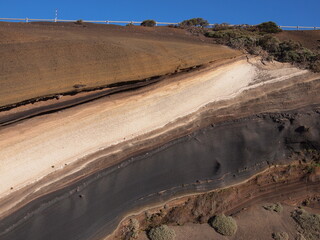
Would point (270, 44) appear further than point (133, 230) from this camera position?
Yes

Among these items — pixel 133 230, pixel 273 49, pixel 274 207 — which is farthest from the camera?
pixel 273 49

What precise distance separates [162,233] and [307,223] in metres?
5.65

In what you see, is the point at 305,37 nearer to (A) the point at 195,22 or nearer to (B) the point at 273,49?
(B) the point at 273,49

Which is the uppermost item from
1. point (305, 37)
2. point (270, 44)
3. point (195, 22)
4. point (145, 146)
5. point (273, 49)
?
point (195, 22)

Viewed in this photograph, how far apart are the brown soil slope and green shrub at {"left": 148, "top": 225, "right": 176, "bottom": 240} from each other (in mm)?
5039

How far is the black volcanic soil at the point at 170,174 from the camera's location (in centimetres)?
895

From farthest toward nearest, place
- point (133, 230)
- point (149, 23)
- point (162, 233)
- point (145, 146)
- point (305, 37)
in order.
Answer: point (149, 23) → point (305, 37) → point (145, 146) → point (162, 233) → point (133, 230)

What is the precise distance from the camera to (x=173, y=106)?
11148mm

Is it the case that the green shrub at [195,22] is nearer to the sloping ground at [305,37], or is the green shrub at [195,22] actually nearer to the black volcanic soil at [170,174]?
the sloping ground at [305,37]

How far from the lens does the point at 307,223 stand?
11359mm

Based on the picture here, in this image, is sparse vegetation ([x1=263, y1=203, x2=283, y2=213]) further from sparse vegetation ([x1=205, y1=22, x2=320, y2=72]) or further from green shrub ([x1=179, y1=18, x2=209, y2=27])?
green shrub ([x1=179, y1=18, x2=209, y2=27])

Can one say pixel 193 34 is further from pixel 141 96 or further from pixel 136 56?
pixel 141 96

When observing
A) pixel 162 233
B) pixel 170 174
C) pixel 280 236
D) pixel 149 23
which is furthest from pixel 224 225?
pixel 149 23

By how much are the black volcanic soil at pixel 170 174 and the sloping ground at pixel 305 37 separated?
188 inches
